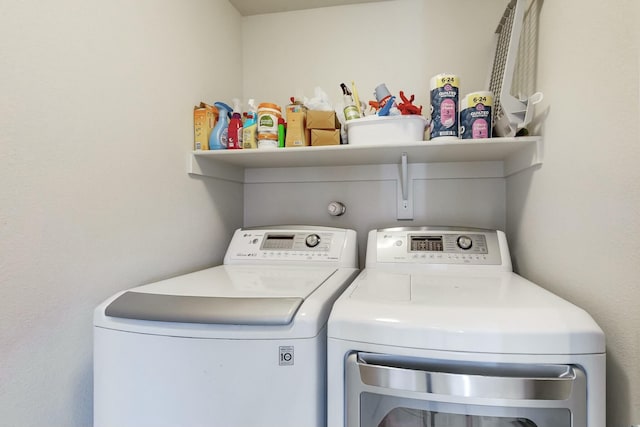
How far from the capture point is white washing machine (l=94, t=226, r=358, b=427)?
79cm

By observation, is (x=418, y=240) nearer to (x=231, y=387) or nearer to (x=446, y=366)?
(x=446, y=366)

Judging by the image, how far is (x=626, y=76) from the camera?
2.33 feet

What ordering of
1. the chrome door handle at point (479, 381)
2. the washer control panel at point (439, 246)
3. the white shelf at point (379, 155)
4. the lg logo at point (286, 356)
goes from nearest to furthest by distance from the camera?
the chrome door handle at point (479, 381)
the lg logo at point (286, 356)
the white shelf at point (379, 155)
the washer control panel at point (439, 246)

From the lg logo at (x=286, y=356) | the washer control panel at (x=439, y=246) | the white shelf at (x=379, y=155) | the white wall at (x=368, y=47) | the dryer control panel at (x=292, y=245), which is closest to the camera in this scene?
the lg logo at (x=286, y=356)

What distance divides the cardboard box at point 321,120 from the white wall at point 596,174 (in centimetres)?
72

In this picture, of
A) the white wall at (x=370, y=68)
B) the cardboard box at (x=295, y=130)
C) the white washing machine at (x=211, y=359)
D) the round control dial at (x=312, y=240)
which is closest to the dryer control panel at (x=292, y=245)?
the round control dial at (x=312, y=240)

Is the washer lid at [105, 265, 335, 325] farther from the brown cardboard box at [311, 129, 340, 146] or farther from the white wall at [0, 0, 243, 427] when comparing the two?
the brown cardboard box at [311, 129, 340, 146]

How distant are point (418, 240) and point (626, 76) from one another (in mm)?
834

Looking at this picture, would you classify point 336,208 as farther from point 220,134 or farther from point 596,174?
point 596,174

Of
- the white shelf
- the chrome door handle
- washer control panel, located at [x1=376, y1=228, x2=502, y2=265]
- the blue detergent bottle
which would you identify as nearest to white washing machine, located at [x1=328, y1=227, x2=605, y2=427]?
the chrome door handle

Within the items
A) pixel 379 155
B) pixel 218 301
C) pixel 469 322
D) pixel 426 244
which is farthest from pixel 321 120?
pixel 469 322

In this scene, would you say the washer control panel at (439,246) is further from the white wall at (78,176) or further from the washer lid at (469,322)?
the white wall at (78,176)

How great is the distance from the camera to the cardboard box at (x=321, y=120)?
141 cm

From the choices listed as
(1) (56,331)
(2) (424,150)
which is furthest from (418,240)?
(1) (56,331)
